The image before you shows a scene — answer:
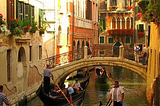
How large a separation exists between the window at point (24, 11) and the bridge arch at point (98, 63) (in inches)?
119

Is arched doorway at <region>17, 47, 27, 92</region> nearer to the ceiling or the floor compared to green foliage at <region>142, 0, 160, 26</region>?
nearer to the floor

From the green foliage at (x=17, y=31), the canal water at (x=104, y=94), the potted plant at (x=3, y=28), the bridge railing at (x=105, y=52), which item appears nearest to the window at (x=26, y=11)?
the green foliage at (x=17, y=31)

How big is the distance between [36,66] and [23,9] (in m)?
2.34

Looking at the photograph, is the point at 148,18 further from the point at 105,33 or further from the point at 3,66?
the point at 105,33

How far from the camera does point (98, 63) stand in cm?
1631

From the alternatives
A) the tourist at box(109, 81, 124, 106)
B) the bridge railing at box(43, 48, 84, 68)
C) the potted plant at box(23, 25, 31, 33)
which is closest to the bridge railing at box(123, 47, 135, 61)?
the bridge railing at box(43, 48, 84, 68)

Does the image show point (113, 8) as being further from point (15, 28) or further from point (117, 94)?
point (117, 94)

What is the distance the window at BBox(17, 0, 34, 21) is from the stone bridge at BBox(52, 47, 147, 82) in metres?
3.02

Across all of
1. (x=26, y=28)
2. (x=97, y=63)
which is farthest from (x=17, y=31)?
(x=97, y=63)

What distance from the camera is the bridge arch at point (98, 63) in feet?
50.1

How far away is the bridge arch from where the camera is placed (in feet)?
50.1

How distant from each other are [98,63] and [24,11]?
519 cm

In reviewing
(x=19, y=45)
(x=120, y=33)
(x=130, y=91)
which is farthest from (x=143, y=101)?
(x=120, y=33)

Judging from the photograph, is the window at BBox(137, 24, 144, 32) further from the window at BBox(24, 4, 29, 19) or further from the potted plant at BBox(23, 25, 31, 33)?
the potted plant at BBox(23, 25, 31, 33)
